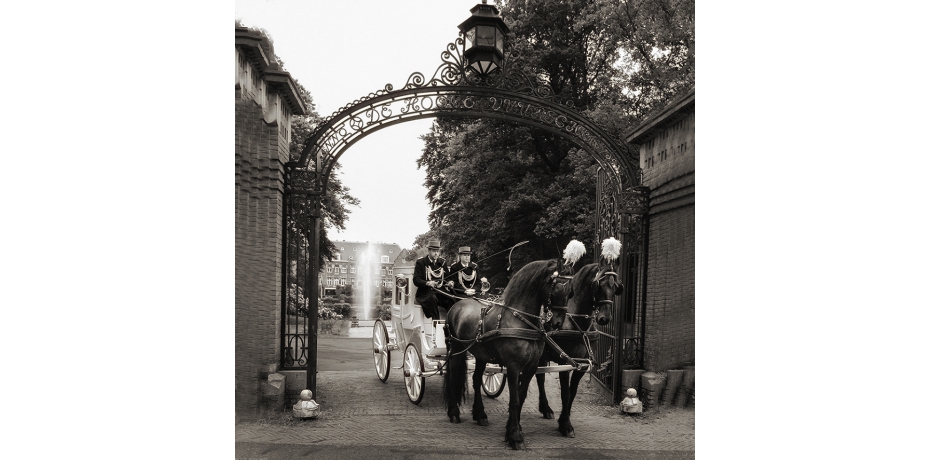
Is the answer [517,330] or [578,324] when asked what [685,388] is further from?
[517,330]

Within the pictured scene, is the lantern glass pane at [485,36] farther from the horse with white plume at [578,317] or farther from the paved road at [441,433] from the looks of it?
the paved road at [441,433]

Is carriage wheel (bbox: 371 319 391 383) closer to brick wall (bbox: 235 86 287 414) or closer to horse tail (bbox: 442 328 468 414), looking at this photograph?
horse tail (bbox: 442 328 468 414)

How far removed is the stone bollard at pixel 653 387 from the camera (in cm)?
717

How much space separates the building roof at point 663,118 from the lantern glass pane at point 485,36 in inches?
76.3

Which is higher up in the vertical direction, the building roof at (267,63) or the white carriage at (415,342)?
the building roof at (267,63)

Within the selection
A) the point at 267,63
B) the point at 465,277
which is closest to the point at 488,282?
the point at 465,277

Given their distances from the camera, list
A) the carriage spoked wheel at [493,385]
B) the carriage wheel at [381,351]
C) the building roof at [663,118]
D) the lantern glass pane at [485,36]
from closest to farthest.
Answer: the building roof at [663,118]
the lantern glass pane at [485,36]
the carriage spoked wheel at [493,385]
the carriage wheel at [381,351]

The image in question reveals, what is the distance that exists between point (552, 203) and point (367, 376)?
392 centimetres

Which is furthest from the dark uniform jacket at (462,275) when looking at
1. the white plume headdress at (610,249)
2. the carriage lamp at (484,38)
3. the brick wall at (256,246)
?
the carriage lamp at (484,38)

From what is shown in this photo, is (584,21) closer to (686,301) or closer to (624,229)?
(624,229)

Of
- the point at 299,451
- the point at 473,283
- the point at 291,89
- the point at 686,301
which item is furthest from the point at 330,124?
the point at 686,301

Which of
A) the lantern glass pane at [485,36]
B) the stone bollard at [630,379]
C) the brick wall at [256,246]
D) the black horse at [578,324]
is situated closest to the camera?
the black horse at [578,324]

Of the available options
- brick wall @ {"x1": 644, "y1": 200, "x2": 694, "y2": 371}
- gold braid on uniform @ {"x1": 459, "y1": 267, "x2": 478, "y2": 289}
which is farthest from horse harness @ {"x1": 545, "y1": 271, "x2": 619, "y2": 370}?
gold braid on uniform @ {"x1": 459, "y1": 267, "x2": 478, "y2": 289}

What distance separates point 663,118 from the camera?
6938mm
